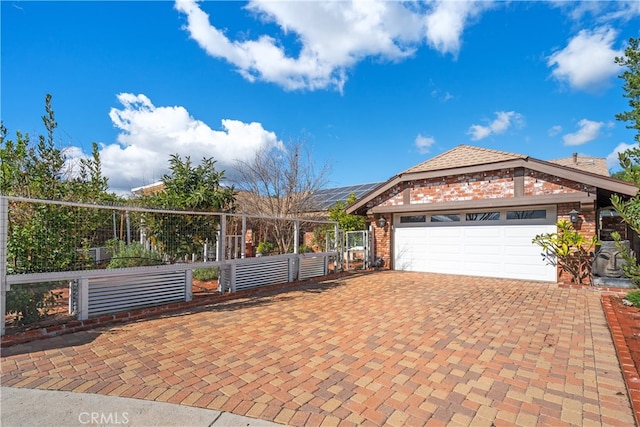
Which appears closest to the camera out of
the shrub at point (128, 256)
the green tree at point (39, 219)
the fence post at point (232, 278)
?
the green tree at point (39, 219)

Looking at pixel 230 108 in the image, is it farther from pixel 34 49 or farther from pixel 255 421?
pixel 255 421

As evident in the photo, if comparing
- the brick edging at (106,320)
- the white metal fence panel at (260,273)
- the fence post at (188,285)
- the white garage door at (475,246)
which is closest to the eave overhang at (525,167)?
the white garage door at (475,246)

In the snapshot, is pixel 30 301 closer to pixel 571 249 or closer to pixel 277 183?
pixel 277 183

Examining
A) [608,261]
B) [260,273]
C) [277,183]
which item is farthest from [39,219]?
[608,261]

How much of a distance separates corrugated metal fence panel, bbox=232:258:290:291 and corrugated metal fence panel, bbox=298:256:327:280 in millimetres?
659

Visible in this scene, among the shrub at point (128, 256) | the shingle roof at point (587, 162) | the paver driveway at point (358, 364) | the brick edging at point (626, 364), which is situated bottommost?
the paver driveway at point (358, 364)

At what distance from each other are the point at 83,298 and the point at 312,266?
6018mm

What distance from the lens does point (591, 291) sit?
7715 mm

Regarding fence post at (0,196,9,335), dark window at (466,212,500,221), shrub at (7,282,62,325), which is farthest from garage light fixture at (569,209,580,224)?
fence post at (0,196,9,335)

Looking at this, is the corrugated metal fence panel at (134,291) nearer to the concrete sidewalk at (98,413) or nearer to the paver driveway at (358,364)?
the paver driveway at (358,364)

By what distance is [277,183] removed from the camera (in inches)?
516

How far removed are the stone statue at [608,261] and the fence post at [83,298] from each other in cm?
1142

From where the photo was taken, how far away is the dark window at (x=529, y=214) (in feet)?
29.8

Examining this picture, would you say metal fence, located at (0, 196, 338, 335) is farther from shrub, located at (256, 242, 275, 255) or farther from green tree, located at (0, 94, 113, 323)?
shrub, located at (256, 242, 275, 255)
